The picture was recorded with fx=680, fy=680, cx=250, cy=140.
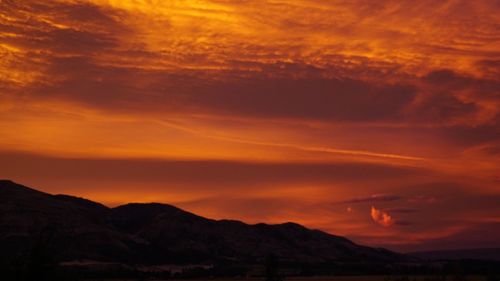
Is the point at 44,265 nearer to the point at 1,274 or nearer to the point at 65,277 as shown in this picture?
the point at 65,277

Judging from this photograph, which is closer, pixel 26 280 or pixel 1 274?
pixel 26 280

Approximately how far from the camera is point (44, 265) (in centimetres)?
12319

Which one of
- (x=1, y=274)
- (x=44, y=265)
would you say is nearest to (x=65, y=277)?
(x=44, y=265)

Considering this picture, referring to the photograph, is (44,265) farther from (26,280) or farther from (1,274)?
(1,274)

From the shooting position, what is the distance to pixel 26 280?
124 metres

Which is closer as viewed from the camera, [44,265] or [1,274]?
[44,265]

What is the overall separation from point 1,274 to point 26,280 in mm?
14252

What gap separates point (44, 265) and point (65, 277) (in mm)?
6759

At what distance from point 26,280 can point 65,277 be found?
743cm

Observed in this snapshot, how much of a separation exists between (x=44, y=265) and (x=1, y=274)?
17.7 meters

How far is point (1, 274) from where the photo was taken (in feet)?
444

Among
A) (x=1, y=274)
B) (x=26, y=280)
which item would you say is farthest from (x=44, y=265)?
(x=1, y=274)
